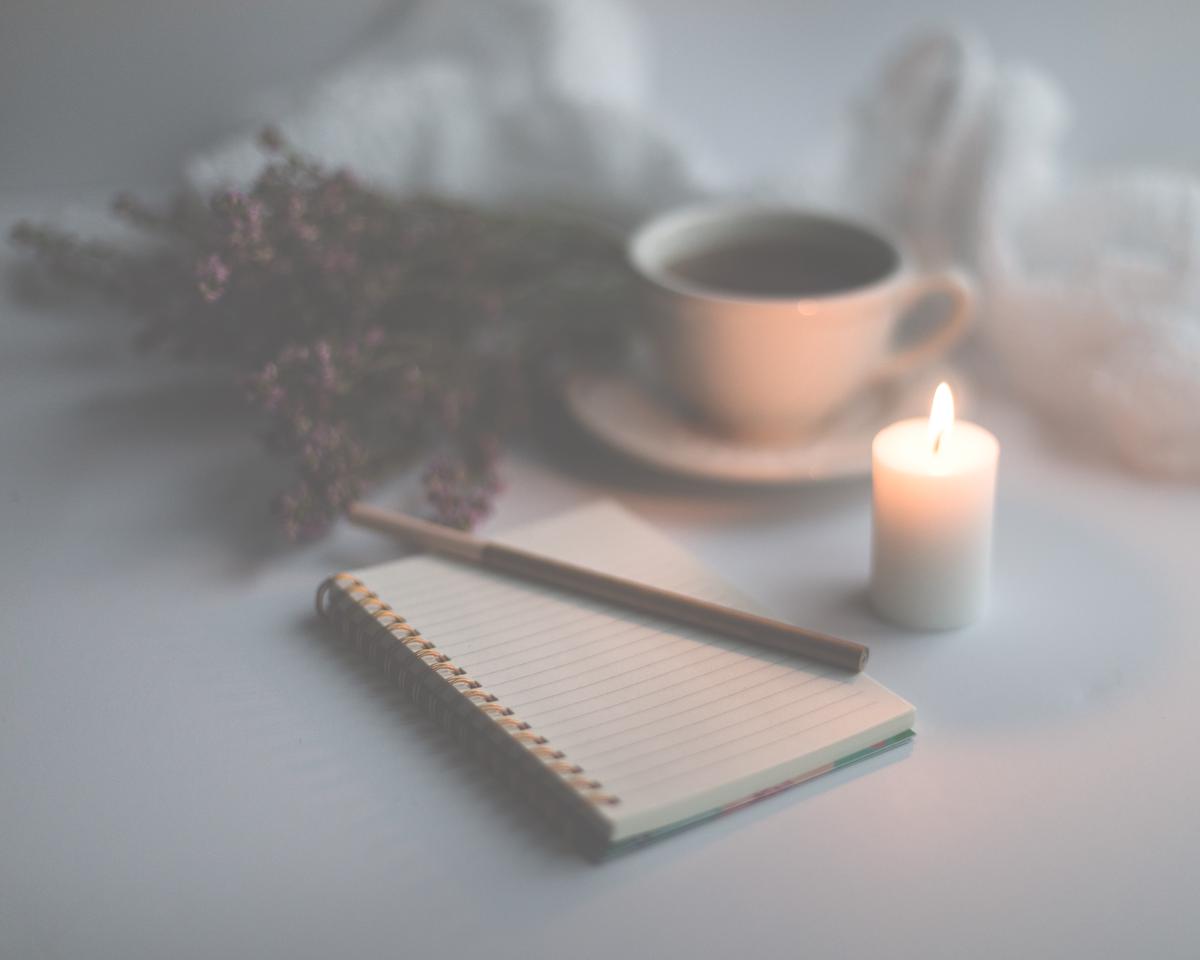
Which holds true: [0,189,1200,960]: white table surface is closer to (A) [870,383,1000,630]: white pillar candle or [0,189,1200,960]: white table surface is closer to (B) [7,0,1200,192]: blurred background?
(A) [870,383,1000,630]: white pillar candle

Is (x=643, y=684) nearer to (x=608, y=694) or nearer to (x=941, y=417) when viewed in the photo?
(x=608, y=694)

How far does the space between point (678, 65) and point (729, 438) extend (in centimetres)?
58

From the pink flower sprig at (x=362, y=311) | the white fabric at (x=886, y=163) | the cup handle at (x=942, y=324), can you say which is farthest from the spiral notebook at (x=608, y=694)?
the white fabric at (x=886, y=163)

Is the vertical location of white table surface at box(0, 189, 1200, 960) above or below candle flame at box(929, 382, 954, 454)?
below

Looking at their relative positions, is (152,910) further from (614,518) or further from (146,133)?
(146,133)

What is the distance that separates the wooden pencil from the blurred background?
0.59 m

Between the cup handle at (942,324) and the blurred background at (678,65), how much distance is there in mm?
412

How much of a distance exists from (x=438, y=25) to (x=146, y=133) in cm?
31

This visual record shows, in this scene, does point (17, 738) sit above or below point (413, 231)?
below

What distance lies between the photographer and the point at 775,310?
80 cm

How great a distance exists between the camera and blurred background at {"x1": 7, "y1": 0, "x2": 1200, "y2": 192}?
1139 millimetres

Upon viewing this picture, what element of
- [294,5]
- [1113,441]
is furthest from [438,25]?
[1113,441]

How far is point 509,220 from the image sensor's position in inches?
37.7

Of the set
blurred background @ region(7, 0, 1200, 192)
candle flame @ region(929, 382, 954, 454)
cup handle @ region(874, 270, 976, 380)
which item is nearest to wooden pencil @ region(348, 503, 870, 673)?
candle flame @ region(929, 382, 954, 454)
